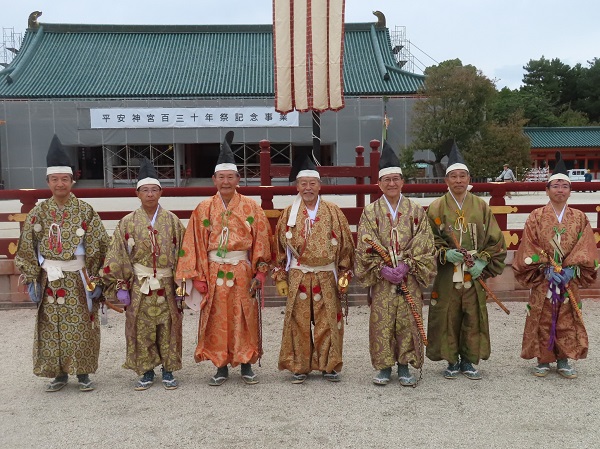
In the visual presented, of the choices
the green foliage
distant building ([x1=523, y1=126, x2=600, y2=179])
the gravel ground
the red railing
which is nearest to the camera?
the gravel ground

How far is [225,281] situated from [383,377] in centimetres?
138

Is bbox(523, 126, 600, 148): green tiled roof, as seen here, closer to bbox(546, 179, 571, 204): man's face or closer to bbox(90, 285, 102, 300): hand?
bbox(546, 179, 571, 204): man's face

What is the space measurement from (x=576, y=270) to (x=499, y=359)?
40.0 inches

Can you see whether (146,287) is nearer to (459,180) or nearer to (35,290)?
(35,290)

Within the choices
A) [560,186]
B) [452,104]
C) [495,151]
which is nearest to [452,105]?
[452,104]

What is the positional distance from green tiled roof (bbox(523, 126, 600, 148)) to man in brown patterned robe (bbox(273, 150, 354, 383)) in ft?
97.9

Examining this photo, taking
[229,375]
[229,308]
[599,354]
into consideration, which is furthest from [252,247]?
[599,354]

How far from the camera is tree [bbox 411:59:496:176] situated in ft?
65.7

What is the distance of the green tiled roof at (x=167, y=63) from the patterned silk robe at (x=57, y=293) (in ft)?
69.9

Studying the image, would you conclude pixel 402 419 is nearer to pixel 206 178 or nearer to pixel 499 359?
pixel 499 359

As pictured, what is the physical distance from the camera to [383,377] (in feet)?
13.4

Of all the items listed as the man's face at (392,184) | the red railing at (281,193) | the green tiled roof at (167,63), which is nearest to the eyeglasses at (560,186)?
the man's face at (392,184)

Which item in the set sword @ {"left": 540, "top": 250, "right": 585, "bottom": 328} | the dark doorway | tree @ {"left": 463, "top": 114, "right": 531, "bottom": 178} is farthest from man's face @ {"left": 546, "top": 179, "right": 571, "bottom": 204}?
the dark doorway

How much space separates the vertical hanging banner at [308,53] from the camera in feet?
25.6
